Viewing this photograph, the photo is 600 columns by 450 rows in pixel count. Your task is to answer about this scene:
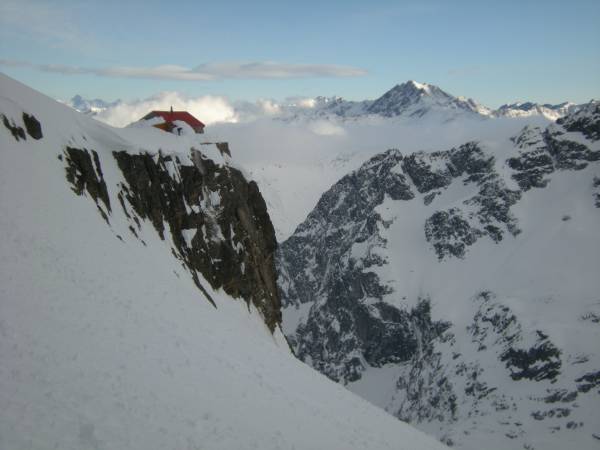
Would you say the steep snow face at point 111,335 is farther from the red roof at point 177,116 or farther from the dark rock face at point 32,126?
the red roof at point 177,116

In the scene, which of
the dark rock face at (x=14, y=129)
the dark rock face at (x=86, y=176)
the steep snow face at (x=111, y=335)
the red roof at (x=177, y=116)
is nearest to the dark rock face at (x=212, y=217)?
the steep snow face at (x=111, y=335)

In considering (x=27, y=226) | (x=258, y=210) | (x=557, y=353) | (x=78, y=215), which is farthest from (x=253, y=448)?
(x=557, y=353)

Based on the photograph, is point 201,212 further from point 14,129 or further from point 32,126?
point 14,129

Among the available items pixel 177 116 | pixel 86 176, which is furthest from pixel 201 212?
pixel 177 116

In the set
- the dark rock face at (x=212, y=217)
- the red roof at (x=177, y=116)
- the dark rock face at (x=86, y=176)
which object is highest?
the red roof at (x=177, y=116)

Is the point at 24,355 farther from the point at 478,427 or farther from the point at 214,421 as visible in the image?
the point at 478,427

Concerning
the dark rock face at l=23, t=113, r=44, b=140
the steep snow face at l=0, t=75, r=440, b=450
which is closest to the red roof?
the steep snow face at l=0, t=75, r=440, b=450
